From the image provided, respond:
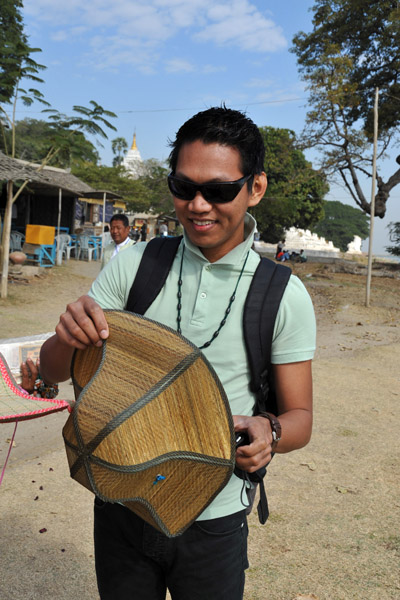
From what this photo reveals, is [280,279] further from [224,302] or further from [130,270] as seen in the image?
[130,270]

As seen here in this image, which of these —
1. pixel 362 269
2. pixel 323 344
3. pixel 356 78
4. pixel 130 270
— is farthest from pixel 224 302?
pixel 356 78

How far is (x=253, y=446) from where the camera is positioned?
1.12 m

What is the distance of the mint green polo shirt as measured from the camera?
131 cm

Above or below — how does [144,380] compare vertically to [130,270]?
below

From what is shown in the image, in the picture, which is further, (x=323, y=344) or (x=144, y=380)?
(x=323, y=344)

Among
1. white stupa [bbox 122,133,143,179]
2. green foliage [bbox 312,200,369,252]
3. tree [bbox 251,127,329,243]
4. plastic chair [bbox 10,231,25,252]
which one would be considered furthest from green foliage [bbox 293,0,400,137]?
green foliage [bbox 312,200,369,252]

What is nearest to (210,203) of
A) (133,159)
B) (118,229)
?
(118,229)

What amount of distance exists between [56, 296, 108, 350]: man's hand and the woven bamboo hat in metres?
0.02

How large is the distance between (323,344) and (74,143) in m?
6.69

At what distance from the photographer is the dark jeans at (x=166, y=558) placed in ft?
4.31

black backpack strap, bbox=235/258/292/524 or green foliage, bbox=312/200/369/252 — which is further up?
green foliage, bbox=312/200/369/252

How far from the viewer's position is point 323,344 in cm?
943

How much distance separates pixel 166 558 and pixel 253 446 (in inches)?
18.0

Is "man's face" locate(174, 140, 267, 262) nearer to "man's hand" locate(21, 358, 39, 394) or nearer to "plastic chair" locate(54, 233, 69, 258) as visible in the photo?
"man's hand" locate(21, 358, 39, 394)
